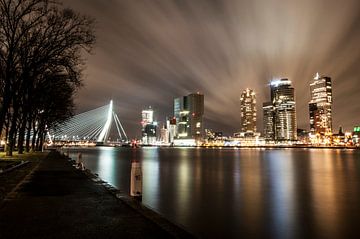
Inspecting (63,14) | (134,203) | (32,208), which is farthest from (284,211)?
(63,14)

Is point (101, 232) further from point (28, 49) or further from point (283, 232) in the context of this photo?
point (28, 49)

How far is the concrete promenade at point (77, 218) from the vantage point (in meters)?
9.04

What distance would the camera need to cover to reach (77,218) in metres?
10.9

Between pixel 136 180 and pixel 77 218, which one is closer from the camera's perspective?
pixel 77 218

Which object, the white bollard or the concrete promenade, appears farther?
the white bollard

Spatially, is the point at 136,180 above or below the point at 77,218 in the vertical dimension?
above

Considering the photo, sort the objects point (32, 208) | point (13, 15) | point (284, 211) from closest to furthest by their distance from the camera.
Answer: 1. point (32, 208)
2. point (284, 211)
3. point (13, 15)

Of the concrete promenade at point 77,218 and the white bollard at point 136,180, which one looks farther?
the white bollard at point 136,180

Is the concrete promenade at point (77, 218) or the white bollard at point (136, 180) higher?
the white bollard at point (136, 180)

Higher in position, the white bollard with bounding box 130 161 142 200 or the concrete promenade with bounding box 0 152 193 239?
the white bollard with bounding box 130 161 142 200

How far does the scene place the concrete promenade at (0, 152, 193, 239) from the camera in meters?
9.04

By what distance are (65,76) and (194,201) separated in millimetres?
23849

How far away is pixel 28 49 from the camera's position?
3494cm

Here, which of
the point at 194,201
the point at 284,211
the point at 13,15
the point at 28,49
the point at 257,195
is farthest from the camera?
the point at 28,49
